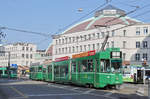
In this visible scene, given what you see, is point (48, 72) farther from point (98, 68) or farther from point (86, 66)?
point (98, 68)

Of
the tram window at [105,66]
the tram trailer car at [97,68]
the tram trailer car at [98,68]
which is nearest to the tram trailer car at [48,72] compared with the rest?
the tram trailer car at [97,68]

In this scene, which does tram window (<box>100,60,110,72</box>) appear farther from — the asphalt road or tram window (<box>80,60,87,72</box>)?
tram window (<box>80,60,87,72</box>)

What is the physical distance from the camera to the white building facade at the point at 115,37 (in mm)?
68000

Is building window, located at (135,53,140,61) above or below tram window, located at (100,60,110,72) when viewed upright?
above

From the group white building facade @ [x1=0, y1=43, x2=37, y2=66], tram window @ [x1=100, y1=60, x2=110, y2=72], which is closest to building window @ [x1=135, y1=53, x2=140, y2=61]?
tram window @ [x1=100, y1=60, x2=110, y2=72]

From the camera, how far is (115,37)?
69500mm

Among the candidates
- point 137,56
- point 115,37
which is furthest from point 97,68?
point 137,56

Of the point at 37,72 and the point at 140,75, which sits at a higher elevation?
the point at 37,72

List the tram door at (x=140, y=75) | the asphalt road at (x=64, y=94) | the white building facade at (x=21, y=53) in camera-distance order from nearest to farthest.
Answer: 1. the asphalt road at (x=64, y=94)
2. the tram door at (x=140, y=75)
3. the white building facade at (x=21, y=53)

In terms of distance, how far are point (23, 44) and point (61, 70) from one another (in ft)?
267

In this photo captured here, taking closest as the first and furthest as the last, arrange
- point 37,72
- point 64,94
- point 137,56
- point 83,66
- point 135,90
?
point 64,94 → point 135,90 → point 83,66 → point 37,72 → point 137,56

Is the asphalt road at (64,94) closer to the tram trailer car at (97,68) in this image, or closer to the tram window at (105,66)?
the tram trailer car at (97,68)

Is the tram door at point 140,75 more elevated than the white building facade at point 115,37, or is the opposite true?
the white building facade at point 115,37

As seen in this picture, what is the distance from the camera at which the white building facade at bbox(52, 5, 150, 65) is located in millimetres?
68000
